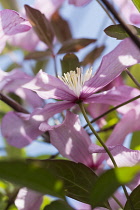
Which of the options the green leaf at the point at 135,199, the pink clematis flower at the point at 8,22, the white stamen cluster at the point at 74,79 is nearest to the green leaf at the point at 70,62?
the white stamen cluster at the point at 74,79

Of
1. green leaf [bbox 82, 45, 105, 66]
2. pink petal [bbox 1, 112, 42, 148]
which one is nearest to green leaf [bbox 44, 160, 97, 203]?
pink petal [bbox 1, 112, 42, 148]

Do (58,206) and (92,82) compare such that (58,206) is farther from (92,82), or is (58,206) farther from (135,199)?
(92,82)

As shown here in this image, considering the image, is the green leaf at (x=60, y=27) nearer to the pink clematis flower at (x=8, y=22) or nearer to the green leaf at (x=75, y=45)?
the green leaf at (x=75, y=45)

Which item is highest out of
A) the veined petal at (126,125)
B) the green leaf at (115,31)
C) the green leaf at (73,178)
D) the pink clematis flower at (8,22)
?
the pink clematis flower at (8,22)

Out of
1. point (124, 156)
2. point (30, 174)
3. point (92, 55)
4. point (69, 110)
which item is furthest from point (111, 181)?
point (92, 55)

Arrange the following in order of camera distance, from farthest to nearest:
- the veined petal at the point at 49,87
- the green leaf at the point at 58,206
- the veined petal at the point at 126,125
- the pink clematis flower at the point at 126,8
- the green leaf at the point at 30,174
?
1. the pink clematis flower at the point at 126,8
2. the veined petal at the point at 126,125
3. the veined petal at the point at 49,87
4. the green leaf at the point at 58,206
5. the green leaf at the point at 30,174

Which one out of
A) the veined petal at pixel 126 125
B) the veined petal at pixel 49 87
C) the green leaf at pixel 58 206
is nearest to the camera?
the green leaf at pixel 58 206
